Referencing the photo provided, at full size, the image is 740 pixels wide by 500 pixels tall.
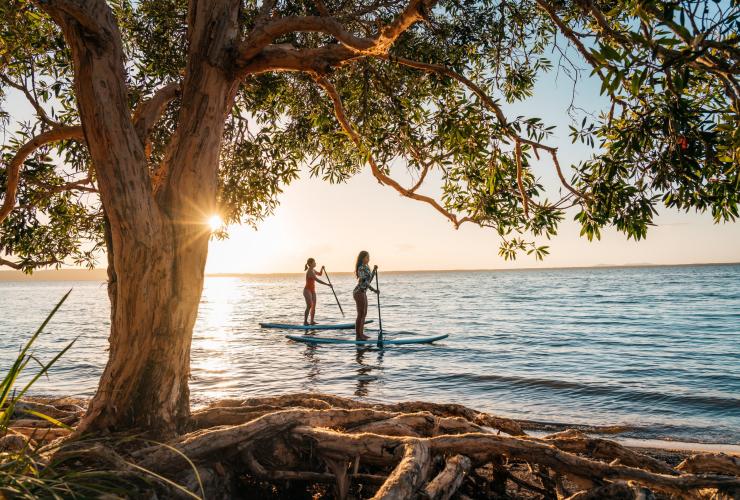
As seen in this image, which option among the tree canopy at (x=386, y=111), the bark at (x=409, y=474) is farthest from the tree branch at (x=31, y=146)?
the bark at (x=409, y=474)

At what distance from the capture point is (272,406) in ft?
19.2

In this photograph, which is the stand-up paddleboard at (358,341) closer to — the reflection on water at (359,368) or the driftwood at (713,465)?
the reflection on water at (359,368)

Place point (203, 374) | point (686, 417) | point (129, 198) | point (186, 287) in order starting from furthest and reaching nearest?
1. point (203, 374)
2. point (686, 417)
3. point (186, 287)
4. point (129, 198)

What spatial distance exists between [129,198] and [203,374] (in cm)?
1071

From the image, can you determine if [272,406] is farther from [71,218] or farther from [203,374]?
[203,374]

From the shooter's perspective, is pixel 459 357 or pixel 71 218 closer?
pixel 71 218

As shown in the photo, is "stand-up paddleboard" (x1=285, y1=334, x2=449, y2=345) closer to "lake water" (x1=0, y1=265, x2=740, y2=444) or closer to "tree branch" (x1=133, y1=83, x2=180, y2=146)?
"lake water" (x1=0, y1=265, x2=740, y2=444)

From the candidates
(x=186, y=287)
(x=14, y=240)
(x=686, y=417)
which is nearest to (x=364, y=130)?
(x=186, y=287)

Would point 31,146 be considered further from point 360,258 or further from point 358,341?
point 358,341

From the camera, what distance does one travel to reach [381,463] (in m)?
4.21

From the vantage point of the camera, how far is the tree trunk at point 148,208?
4.43 m

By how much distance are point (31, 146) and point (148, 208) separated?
2330mm

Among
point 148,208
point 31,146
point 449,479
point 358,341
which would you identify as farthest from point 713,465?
point 358,341

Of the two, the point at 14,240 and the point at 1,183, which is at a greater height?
the point at 1,183
